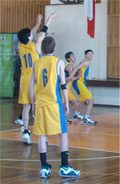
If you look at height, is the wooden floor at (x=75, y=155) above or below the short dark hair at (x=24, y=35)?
below

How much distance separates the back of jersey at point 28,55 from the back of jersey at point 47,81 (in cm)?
214

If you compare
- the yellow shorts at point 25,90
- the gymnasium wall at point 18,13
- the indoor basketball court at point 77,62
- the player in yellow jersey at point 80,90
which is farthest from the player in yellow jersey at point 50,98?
the gymnasium wall at point 18,13

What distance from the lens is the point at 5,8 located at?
18.5 m

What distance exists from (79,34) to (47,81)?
10.7 metres

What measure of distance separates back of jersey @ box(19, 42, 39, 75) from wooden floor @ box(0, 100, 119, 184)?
1215 mm

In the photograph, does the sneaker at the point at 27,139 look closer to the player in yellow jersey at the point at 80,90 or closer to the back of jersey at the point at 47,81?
the back of jersey at the point at 47,81

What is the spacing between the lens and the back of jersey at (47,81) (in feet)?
20.2

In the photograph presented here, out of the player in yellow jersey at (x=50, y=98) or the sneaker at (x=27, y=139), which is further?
the sneaker at (x=27, y=139)

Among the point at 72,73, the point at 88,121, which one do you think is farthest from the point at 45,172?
the point at 88,121

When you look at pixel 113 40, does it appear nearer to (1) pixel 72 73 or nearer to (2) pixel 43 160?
(1) pixel 72 73

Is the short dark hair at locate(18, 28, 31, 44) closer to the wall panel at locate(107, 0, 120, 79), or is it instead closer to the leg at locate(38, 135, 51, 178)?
the leg at locate(38, 135, 51, 178)

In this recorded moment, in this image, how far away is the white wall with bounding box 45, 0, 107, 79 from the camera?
16.4 m

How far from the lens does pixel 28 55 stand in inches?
333

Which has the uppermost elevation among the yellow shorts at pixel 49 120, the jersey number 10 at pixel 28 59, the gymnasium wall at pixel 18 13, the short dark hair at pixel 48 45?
the gymnasium wall at pixel 18 13
